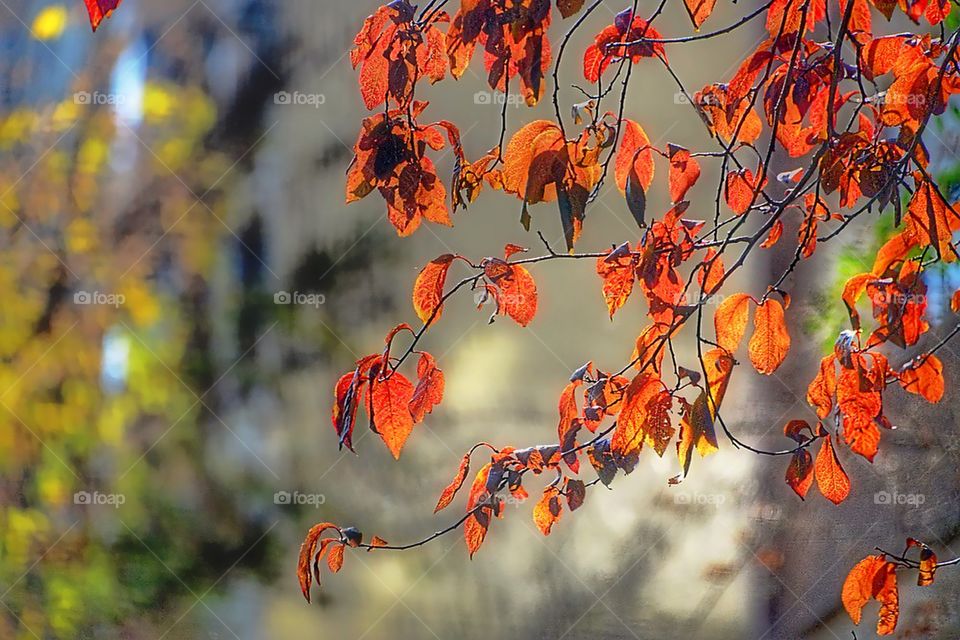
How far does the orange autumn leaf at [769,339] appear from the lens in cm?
102

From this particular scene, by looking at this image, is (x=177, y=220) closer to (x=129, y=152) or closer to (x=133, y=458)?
(x=129, y=152)

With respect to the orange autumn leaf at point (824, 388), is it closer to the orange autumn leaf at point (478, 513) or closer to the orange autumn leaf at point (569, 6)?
the orange autumn leaf at point (478, 513)

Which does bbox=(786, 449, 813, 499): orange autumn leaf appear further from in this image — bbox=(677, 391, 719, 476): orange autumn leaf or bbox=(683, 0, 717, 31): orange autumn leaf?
bbox=(683, 0, 717, 31): orange autumn leaf

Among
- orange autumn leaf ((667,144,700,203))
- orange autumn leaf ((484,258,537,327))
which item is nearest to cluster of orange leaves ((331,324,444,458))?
orange autumn leaf ((484,258,537,327))

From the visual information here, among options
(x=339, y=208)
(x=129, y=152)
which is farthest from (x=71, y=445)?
(x=339, y=208)

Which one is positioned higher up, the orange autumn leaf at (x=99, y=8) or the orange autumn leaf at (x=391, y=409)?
the orange autumn leaf at (x=99, y=8)

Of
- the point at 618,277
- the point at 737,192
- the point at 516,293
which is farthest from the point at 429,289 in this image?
the point at 737,192

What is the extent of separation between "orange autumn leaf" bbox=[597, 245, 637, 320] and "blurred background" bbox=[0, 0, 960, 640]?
87cm

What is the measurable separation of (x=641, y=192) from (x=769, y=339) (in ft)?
0.91

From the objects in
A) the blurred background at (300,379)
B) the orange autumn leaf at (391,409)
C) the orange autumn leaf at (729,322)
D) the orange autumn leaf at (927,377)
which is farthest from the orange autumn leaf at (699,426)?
the blurred background at (300,379)

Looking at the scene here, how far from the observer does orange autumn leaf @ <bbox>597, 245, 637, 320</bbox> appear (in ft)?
3.53

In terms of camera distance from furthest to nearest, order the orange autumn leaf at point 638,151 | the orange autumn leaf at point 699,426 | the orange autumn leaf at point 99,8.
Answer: the orange autumn leaf at point 638,151, the orange autumn leaf at point 699,426, the orange autumn leaf at point 99,8

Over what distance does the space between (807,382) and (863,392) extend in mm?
857

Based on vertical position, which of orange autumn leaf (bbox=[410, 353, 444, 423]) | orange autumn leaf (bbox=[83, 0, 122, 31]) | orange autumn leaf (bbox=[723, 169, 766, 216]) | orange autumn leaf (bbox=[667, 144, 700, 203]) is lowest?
orange autumn leaf (bbox=[410, 353, 444, 423])
